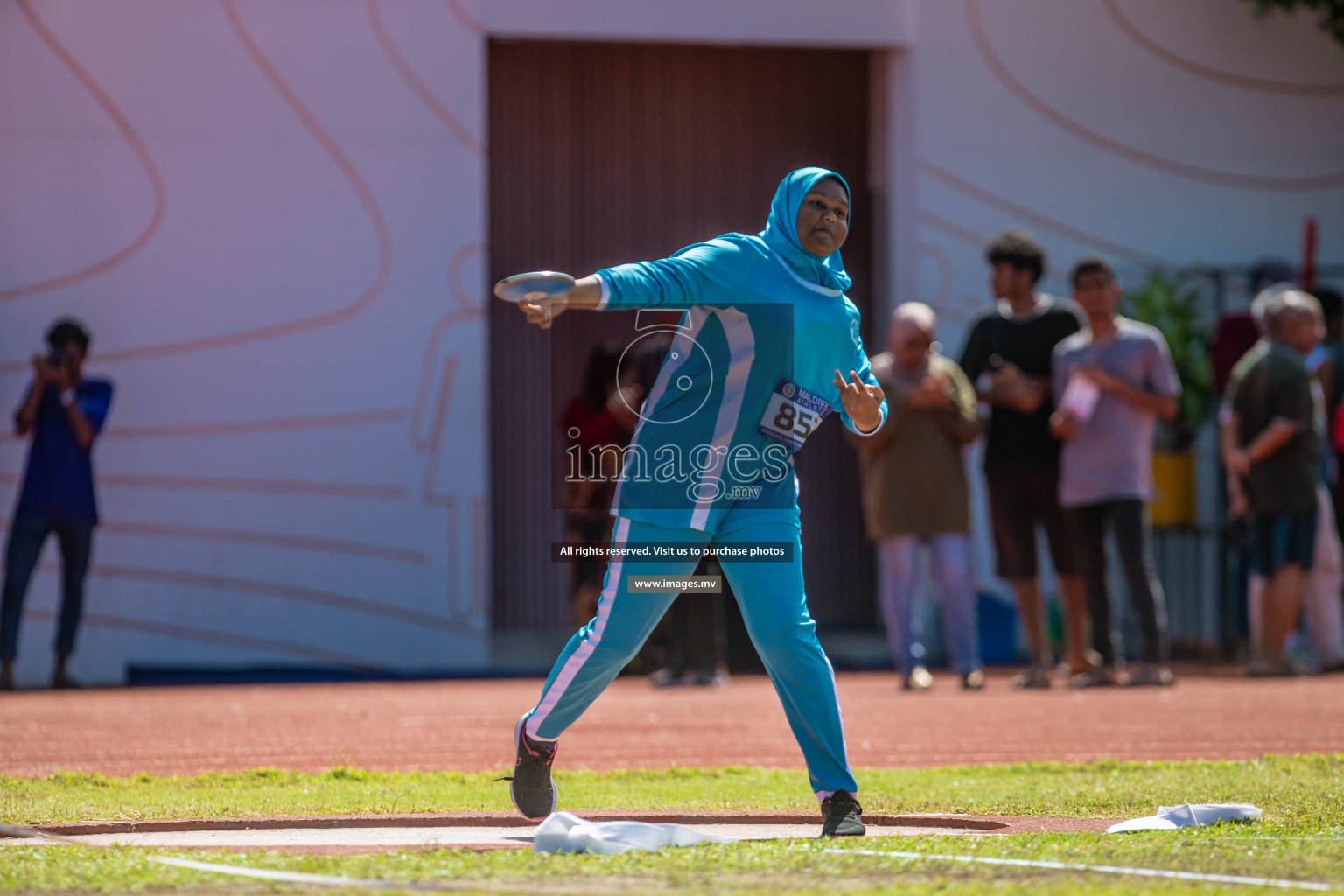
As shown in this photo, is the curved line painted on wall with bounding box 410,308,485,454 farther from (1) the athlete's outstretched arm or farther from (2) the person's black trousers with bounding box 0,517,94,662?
(1) the athlete's outstretched arm

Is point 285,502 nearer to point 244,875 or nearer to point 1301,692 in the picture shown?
point 1301,692

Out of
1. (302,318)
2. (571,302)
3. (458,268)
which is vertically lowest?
(571,302)

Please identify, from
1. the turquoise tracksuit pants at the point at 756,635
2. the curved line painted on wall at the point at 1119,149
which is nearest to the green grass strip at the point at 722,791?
the turquoise tracksuit pants at the point at 756,635

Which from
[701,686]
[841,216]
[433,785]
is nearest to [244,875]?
[433,785]

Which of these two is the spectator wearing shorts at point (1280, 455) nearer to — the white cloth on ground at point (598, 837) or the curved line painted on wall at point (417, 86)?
the curved line painted on wall at point (417, 86)

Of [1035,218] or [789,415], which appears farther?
[1035,218]

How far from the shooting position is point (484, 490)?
11.9 metres

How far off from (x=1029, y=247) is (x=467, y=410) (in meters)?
4.43

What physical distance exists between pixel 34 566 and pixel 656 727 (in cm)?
465

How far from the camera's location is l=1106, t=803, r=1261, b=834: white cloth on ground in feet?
13.6

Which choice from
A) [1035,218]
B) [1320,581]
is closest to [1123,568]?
[1320,581]

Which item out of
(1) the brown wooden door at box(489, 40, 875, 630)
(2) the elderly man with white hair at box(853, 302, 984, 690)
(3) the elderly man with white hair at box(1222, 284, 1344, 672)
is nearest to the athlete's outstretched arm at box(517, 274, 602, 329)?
(2) the elderly man with white hair at box(853, 302, 984, 690)

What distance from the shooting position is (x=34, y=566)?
399 inches

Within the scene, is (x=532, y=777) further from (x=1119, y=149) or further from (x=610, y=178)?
(x=1119, y=149)
